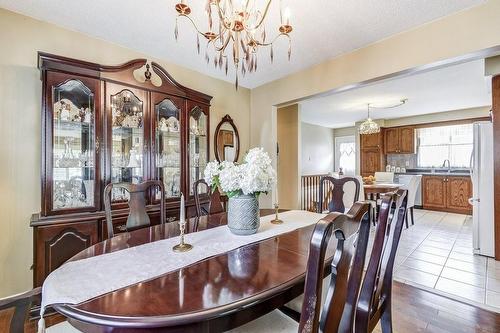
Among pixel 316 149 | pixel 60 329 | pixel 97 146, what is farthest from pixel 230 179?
pixel 316 149

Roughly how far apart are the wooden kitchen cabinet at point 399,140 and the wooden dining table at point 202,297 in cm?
660

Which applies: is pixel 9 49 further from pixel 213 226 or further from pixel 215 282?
pixel 215 282

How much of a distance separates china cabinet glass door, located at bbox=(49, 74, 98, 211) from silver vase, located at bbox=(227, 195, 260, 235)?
1.44 meters

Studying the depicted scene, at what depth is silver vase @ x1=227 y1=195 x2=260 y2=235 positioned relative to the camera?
1.47m

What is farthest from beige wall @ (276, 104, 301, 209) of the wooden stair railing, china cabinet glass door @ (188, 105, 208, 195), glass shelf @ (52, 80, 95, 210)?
glass shelf @ (52, 80, 95, 210)

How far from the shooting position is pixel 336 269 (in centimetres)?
69

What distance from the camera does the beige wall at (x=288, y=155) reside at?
4.37 m

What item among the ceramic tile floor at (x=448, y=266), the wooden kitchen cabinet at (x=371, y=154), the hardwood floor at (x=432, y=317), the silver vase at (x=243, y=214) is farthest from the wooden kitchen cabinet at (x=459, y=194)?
the silver vase at (x=243, y=214)

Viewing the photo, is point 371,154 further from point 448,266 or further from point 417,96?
point 448,266

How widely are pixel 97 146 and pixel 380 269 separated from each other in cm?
236

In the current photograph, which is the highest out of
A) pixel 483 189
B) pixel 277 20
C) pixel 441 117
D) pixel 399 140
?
pixel 277 20

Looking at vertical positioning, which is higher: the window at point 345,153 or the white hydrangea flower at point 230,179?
the window at point 345,153

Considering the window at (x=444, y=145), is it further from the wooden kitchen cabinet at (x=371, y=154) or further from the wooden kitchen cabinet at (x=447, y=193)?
the wooden kitchen cabinet at (x=371, y=154)

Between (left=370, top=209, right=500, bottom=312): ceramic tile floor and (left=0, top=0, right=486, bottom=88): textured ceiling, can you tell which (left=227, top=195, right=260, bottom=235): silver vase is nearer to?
(left=0, top=0, right=486, bottom=88): textured ceiling
